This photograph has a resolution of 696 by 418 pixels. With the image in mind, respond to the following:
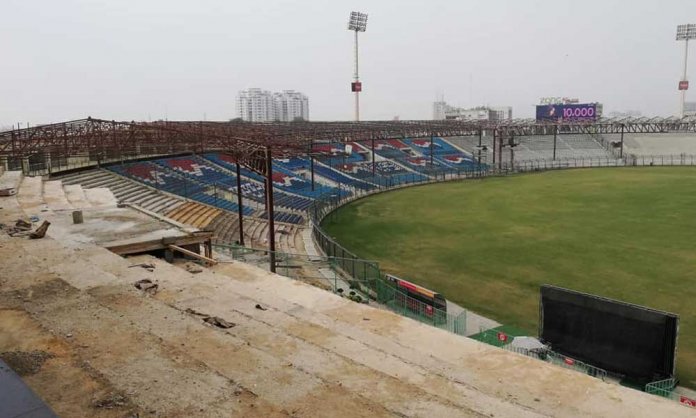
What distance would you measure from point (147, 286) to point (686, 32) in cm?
12090

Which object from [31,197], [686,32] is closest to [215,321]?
[31,197]

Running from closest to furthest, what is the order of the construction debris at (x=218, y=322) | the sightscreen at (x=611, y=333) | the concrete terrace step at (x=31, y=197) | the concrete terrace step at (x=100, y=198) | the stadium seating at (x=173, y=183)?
1. the construction debris at (x=218, y=322)
2. the sightscreen at (x=611, y=333)
3. the concrete terrace step at (x=31, y=197)
4. the concrete terrace step at (x=100, y=198)
5. the stadium seating at (x=173, y=183)

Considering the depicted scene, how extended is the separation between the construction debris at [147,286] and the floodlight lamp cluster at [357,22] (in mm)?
91200

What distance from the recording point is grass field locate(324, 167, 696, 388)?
20047 mm

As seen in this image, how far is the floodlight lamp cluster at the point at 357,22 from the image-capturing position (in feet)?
313

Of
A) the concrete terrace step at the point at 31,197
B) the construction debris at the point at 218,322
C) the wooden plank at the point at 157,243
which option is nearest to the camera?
the construction debris at the point at 218,322

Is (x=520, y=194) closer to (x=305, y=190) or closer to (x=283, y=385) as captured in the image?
(x=305, y=190)

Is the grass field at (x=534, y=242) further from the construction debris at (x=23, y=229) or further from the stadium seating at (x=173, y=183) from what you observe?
the construction debris at (x=23, y=229)

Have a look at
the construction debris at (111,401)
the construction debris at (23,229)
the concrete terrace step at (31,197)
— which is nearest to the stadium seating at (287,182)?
the concrete terrace step at (31,197)

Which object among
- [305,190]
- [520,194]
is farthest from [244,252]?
[520,194]

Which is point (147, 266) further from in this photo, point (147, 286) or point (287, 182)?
point (287, 182)

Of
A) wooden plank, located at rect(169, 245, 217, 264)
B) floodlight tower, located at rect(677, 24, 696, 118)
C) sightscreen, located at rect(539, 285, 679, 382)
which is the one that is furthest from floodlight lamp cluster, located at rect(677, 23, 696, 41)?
wooden plank, located at rect(169, 245, 217, 264)

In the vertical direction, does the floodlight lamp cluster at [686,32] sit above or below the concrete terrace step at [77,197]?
above

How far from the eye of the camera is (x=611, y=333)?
1398 centimetres
